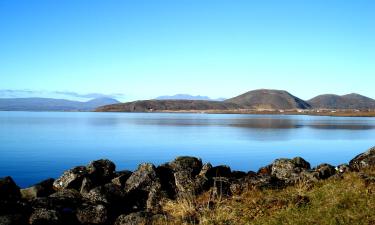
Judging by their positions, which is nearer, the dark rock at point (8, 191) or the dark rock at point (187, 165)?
the dark rock at point (8, 191)

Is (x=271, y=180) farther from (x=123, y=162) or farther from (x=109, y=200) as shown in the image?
(x=123, y=162)

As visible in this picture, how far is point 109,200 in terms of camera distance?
1856 cm

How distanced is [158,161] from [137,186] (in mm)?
19512

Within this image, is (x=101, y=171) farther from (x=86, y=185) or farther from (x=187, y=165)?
(x=187, y=165)

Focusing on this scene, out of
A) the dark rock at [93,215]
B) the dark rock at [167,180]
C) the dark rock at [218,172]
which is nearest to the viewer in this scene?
the dark rock at [93,215]

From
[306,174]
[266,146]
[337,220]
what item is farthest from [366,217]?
[266,146]

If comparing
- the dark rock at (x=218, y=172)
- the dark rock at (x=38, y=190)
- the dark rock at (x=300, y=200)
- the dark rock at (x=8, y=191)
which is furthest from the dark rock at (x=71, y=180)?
the dark rock at (x=300, y=200)

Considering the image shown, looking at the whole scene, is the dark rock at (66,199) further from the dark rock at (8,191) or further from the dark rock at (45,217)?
the dark rock at (8,191)

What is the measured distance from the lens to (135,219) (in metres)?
15.3

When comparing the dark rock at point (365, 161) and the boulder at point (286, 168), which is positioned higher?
the dark rock at point (365, 161)

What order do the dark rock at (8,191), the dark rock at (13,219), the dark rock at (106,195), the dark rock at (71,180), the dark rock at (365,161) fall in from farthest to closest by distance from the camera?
1. the dark rock at (365,161)
2. the dark rock at (71,180)
3. the dark rock at (106,195)
4. the dark rock at (8,191)
5. the dark rock at (13,219)

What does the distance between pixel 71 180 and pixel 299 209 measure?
41.9 ft

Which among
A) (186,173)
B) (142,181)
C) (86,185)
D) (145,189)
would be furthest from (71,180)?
(186,173)

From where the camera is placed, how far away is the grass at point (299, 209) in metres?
12.2
